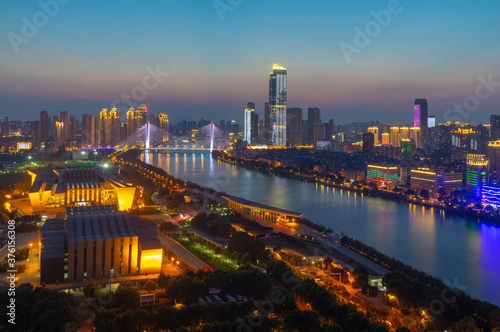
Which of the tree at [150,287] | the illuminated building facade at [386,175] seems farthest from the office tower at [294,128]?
the tree at [150,287]

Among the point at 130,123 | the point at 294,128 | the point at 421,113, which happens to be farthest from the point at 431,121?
the point at 130,123

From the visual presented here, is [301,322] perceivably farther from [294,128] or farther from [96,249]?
[294,128]

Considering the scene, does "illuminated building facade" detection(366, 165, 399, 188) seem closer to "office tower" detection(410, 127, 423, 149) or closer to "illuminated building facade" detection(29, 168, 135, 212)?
"illuminated building facade" detection(29, 168, 135, 212)

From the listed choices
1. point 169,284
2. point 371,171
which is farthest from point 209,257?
point 371,171

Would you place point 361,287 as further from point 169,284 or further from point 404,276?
point 169,284

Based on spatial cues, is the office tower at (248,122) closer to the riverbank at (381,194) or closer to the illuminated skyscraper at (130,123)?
the illuminated skyscraper at (130,123)
